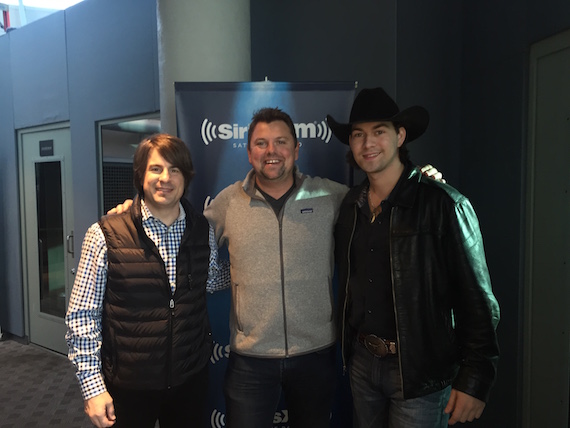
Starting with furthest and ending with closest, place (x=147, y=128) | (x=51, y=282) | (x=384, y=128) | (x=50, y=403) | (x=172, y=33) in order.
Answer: (x=51, y=282) → (x=147, y=128) → (x=50, y=403) → (x=172, y=33) → (x=384, y=128)

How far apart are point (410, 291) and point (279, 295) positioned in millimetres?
549

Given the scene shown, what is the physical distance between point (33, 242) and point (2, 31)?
2359 mm

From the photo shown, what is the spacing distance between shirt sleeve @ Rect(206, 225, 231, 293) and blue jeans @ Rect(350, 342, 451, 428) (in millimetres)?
687

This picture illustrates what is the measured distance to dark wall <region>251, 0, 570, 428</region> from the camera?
2.30 metres

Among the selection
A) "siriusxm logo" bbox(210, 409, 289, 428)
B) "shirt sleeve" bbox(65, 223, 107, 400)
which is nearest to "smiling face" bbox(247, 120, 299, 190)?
"shirt sleeve" bbox(65, 223, 107, 400)

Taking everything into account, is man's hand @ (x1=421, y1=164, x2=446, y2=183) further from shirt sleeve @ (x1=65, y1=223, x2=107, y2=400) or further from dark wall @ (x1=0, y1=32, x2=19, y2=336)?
dark wall @ (x1=0, y1=32, x2=19, y2=336)

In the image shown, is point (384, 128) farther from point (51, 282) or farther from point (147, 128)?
point (51, 282)

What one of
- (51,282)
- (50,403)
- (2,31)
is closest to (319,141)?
(50,403)

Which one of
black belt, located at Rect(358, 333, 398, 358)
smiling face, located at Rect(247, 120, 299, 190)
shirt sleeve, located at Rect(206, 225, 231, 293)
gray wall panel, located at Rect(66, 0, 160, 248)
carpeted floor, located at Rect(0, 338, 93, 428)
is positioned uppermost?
gray wall panel, located at Rect(66, 0, 160, 248)

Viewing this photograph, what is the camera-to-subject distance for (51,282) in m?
4.73

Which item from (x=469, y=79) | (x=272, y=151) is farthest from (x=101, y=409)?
(x=469, y=79)

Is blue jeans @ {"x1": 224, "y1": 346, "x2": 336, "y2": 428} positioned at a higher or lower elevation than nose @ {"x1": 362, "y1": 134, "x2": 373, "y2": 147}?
lower

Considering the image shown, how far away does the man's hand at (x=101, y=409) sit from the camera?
1.56 meters

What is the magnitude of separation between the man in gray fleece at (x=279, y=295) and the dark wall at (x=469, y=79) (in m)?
0.99
